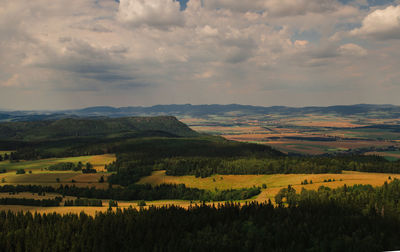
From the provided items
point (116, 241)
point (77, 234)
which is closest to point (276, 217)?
point (116, 241)

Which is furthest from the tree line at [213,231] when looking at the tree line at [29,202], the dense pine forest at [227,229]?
the tree line at [29,202]

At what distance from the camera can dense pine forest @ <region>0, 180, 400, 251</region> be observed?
8294cm

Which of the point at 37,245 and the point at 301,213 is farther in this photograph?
the point at 301,213

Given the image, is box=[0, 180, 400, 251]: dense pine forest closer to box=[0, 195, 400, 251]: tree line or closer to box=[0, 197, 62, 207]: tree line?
box=[0, 195, 400, 251]: tree line

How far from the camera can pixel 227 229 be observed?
9688cm

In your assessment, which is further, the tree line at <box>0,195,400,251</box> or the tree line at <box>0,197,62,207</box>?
the tree line at <box>0,197,62,207</box>

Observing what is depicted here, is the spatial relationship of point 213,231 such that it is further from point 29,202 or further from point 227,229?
point 29,202

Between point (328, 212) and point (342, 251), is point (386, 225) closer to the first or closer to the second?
point (328, 212)

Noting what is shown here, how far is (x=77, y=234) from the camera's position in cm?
9106

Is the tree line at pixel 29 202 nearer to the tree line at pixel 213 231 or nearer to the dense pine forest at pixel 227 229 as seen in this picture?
the tree line at pixel 213 231

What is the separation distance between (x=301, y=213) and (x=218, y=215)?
29.9 meters

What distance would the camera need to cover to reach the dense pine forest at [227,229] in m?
82.9

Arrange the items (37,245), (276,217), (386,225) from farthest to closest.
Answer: (276,217) < (386,225) < (37,245)

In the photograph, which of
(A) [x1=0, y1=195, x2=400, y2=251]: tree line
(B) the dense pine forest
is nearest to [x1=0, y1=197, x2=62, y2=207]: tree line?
(A) [x1=0, y1=195, x2=400, y2=251]: tree line
